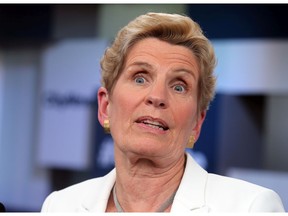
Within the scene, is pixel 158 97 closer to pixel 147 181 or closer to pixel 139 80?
pixel 139 80

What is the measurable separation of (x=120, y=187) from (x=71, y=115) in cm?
84

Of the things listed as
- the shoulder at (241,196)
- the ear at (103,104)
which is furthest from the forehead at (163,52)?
the shoulder at (241,196)

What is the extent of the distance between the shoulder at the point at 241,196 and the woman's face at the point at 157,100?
0.33 feet

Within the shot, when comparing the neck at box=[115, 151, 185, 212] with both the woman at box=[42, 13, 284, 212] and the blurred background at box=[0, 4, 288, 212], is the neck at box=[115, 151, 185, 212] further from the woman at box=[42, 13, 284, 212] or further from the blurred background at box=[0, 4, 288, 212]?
the blurred background at box=[0, 4, 288, 212]

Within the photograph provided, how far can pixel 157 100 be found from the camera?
0.96 metres

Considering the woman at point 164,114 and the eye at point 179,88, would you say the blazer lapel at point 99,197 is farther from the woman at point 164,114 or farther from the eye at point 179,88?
the eye at point 179,88

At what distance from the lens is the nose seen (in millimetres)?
959

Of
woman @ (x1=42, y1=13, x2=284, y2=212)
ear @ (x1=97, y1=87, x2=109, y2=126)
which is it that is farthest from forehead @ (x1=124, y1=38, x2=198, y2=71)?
ear @ (x1=97, y1=87, x2=109, y2=126)

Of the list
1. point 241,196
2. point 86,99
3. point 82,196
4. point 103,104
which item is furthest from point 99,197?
point 86,99

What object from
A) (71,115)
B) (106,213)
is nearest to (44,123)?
(71,115)

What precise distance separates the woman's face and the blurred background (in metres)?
0.39

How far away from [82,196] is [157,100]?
1.02 ft

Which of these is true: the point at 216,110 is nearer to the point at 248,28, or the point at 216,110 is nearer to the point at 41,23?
the point at 248,28

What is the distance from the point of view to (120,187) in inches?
43.3
